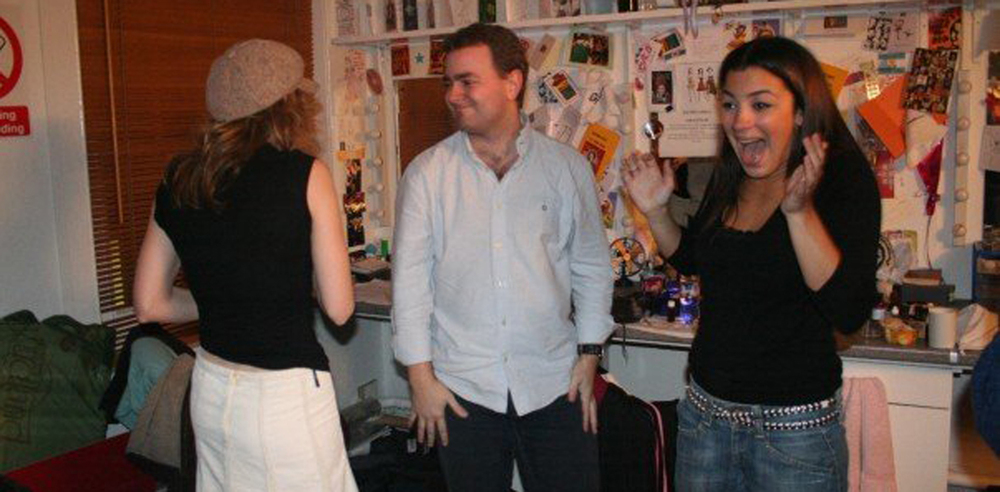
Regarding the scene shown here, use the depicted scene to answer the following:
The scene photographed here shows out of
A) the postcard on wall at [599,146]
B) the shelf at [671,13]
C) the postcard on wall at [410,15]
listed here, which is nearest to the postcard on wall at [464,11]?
the shelf at [671,13]

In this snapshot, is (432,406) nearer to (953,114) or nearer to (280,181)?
(280,181)

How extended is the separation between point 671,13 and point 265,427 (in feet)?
6.86

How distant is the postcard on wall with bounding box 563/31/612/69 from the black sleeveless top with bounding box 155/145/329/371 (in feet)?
6.27

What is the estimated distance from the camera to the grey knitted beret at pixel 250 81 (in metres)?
1.65

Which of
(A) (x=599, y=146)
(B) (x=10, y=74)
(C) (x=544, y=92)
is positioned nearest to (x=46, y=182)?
(B) (x=10, y=74)

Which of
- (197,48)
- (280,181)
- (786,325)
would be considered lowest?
(786,325)

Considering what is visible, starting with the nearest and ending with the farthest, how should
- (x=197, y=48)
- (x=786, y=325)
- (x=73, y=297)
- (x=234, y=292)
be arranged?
(x=786, y=325)
(x=234, y=292)
(x=73, y=297)
(x=197, y=48)

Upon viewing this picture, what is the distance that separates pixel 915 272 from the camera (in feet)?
9.70

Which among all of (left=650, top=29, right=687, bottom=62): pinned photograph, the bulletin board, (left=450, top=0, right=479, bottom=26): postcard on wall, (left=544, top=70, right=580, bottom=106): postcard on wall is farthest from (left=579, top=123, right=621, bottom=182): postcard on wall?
(left=450, top=0, right=479, bottom=26): postcard on wall

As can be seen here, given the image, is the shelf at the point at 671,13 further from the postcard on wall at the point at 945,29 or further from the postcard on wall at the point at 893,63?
the postcard on wall at the point at 893,63

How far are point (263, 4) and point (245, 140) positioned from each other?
2.01m

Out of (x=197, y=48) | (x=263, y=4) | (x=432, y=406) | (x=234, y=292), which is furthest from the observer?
(x=263, y=4)

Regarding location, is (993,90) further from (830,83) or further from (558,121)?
(558,121)

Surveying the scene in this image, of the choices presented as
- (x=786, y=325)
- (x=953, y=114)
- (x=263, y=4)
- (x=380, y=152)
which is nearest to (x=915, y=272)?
(x=953, y=114)
